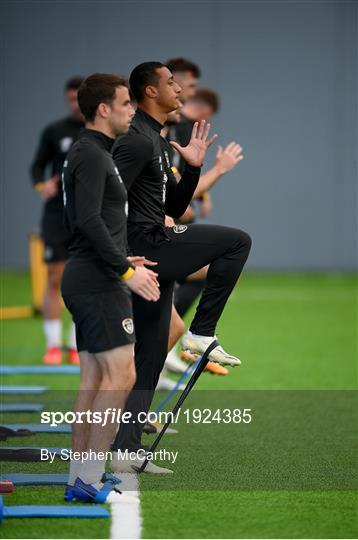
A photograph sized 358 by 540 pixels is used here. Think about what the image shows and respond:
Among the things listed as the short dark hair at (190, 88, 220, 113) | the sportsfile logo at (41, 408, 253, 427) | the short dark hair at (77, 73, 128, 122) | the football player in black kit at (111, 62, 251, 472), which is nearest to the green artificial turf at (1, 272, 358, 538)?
the sportsfile logo at (41, 408, 253, 427)

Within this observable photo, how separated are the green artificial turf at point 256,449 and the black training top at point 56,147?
62.2 inches

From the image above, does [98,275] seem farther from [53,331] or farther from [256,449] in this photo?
[53,331]

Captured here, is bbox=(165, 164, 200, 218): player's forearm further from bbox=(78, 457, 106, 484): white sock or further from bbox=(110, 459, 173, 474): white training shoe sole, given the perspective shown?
bbox=(78, 457, 106, 484): white sock

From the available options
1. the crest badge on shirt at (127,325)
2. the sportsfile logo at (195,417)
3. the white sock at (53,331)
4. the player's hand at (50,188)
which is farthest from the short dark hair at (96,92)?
the white sock at (53,331)

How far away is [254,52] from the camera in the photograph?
67.7ft

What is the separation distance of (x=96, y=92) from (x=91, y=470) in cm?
171

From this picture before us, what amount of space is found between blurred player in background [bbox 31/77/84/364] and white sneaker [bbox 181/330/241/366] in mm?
4761

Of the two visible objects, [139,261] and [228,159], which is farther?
[228,159]

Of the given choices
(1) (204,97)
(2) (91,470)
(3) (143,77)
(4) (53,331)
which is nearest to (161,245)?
(3) (143,77)

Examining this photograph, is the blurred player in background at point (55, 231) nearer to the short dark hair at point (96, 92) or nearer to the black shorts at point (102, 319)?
the short dark hair at point (96, 92)

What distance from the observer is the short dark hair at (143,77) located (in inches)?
229

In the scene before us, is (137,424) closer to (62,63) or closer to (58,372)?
(58,372)

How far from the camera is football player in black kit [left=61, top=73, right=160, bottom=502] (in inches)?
192

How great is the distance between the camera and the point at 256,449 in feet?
21.3
